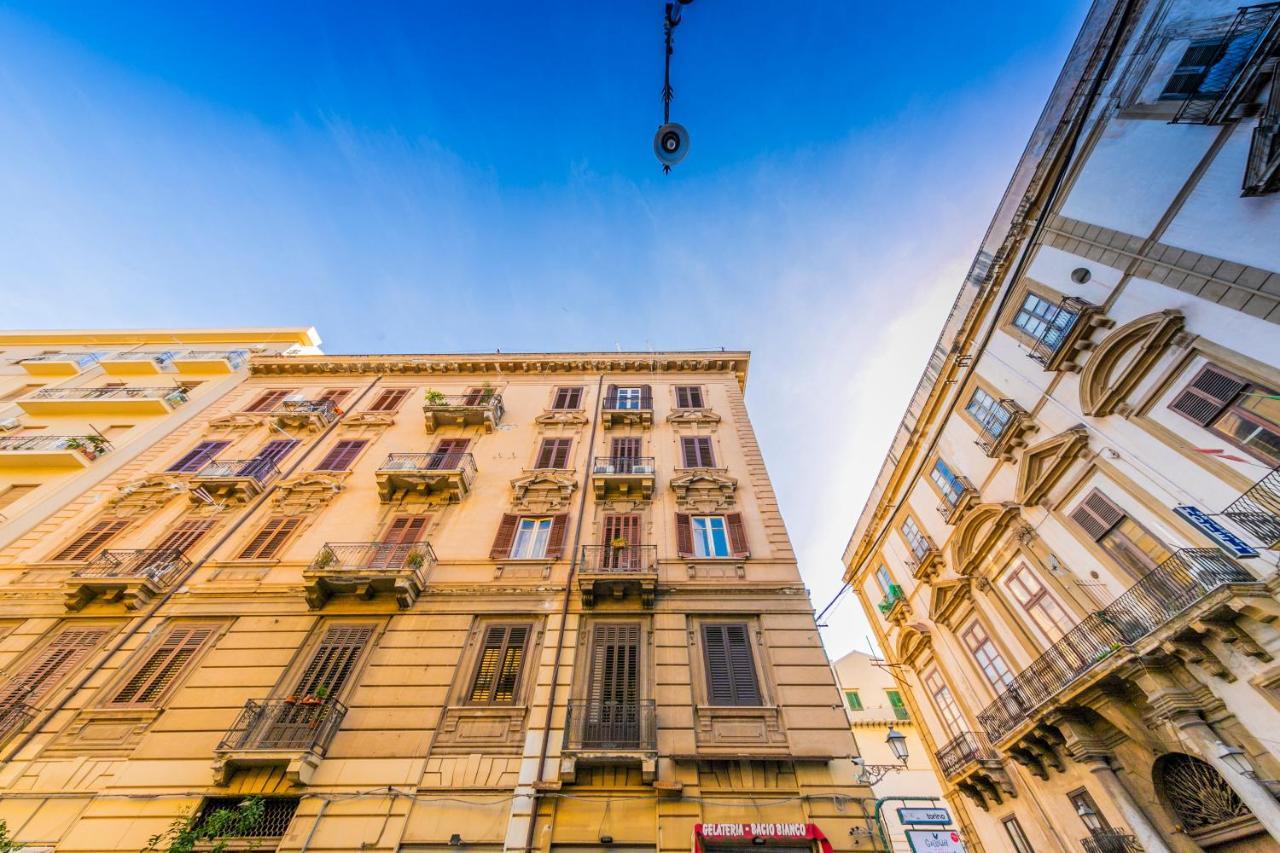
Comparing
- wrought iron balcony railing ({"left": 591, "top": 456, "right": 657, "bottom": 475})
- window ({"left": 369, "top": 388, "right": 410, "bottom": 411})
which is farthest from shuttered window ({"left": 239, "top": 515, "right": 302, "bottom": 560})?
wrought iron balcony railing ({"left": 591, "top": 456, "right": 657, "bottom": 475})

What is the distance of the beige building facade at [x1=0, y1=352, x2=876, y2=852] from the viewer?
906 centimetres

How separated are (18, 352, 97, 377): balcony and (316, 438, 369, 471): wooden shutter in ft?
55.6

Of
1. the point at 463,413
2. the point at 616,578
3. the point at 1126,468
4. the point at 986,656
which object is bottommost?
the point at 616,578

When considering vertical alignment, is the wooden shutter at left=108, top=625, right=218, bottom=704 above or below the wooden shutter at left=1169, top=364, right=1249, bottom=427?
below

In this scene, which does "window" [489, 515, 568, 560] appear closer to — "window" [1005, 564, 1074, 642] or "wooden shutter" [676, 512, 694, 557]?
"wooden shutter" [676, 512, 694, 557]

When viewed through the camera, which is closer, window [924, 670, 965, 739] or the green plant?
the green plant

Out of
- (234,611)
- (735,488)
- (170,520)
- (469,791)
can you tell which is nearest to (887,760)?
(735,488)

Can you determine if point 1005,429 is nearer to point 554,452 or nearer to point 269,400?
point 554,452

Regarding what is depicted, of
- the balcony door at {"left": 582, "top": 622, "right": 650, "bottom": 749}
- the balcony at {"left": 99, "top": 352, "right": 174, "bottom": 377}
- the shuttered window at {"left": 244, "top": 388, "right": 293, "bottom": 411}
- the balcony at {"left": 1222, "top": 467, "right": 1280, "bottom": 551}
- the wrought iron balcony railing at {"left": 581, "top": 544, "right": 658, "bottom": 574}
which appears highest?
the balcony at {"left": 99, "top": 352, "right": 174, "bottom": 377}

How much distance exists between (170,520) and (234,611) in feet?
17.9

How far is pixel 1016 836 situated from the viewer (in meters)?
14.4

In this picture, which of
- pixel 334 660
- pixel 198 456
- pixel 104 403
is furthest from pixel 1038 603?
pixel 104 403

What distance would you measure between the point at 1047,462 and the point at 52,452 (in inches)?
1301

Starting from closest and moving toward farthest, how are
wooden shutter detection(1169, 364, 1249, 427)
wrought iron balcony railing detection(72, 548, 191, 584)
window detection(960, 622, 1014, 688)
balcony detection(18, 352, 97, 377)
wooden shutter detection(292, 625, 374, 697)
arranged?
wooden shutter detection(1169, 364, 1249, 427)
wooden shutter detection(292, 625, 374, 697)
wrought iron balcony railing detection(72, 548, 191, 584)
window detection(960, 622, 1014, 688)
balcony detection(18, 352, 97, 377)
